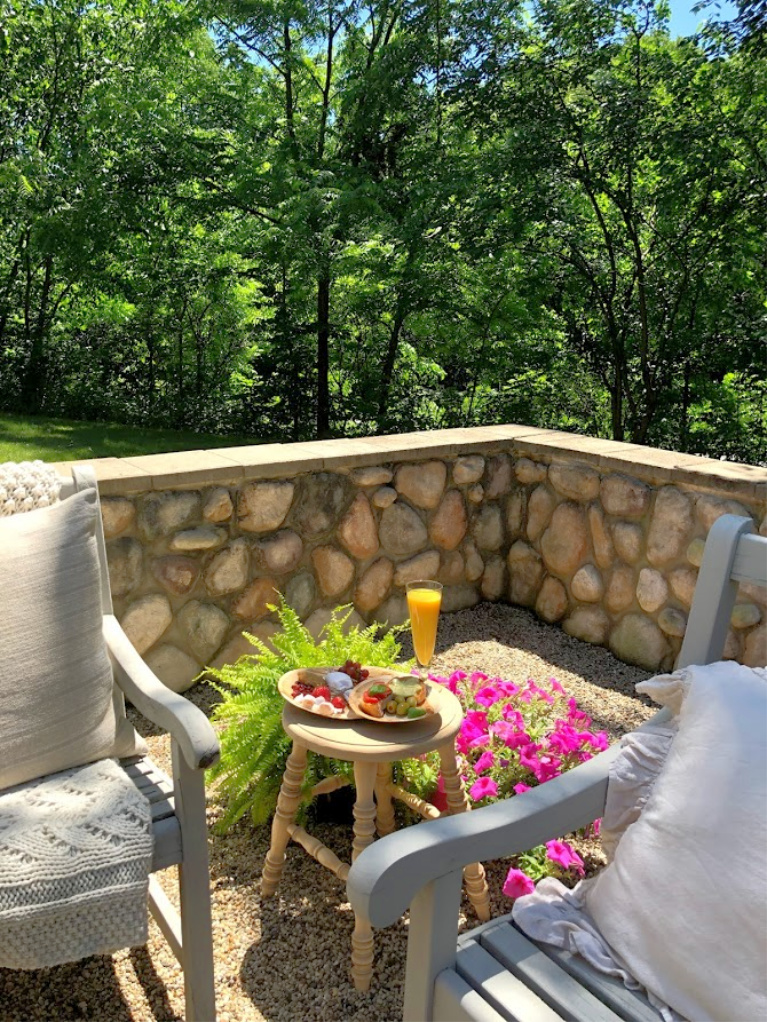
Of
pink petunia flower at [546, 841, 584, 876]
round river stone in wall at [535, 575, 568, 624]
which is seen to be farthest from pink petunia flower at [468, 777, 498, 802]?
round river stone in wall at [535, 575, 568, 624]

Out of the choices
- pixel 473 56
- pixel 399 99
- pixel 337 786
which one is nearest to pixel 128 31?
pixel 399 99

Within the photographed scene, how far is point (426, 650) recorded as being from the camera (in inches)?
91.1

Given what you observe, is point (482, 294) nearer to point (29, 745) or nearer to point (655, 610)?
point (655, 610)

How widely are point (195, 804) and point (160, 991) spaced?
0.54 metres

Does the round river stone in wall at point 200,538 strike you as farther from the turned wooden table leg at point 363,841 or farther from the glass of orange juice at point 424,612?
the turned wooden table leg at point 363,841

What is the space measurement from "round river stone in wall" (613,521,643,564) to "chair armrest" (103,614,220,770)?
208 centimetres

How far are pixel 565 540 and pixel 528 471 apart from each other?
13.8 inches

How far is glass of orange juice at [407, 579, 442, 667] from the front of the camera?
227 centimetres

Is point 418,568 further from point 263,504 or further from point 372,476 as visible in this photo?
point 263,504

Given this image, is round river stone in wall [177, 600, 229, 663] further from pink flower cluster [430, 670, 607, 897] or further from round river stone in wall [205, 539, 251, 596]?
pink flower cluster [430, 670, 607, 897]

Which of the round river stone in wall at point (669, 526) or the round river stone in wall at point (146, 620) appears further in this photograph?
the round river stone in wall at point (669, 526)

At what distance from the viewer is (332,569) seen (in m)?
3.32

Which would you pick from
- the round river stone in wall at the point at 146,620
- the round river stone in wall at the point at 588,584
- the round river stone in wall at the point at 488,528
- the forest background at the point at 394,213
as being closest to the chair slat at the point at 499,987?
the round river stone in wall at the point at 146,620

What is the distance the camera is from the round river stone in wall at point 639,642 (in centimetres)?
334
